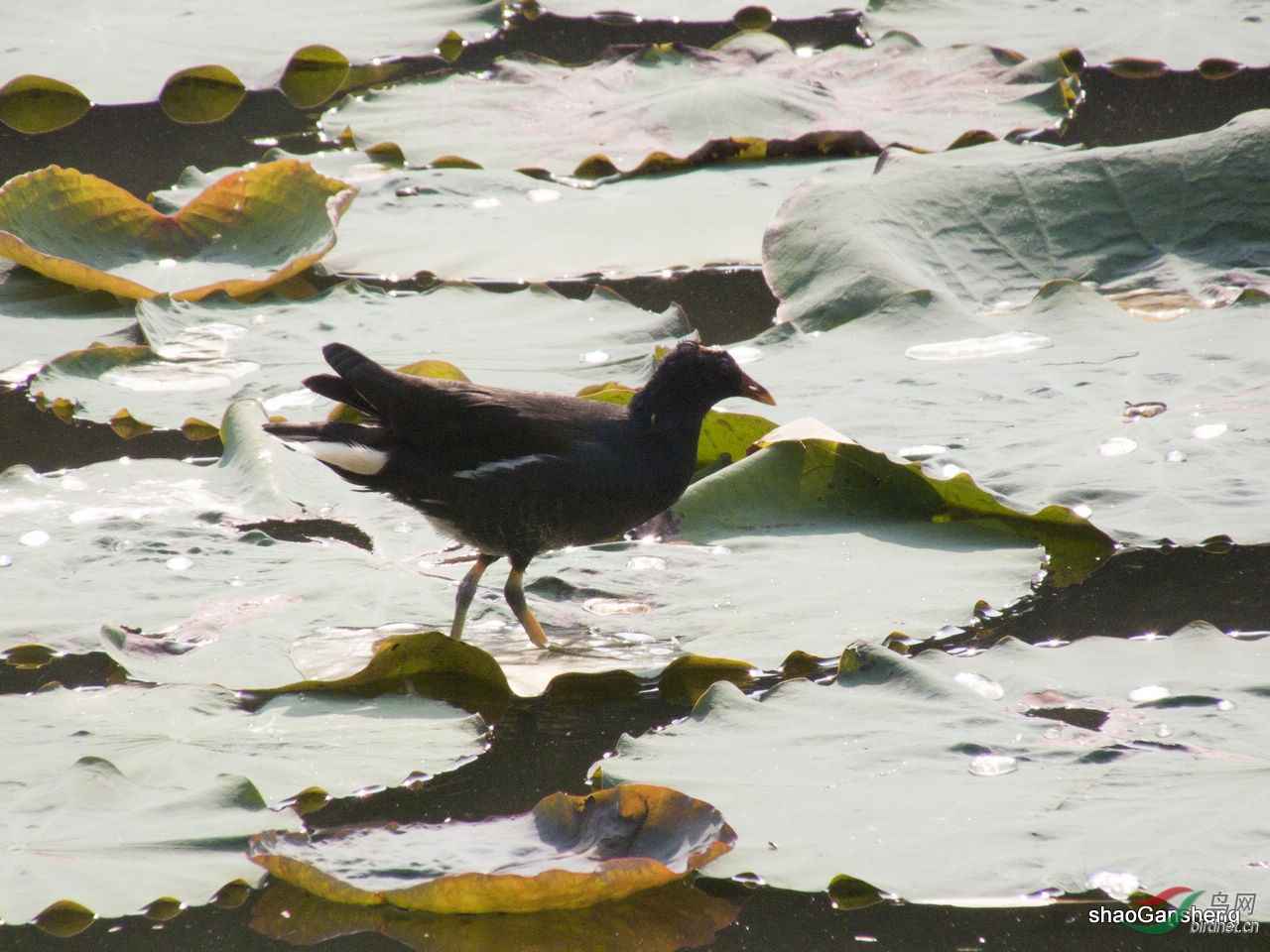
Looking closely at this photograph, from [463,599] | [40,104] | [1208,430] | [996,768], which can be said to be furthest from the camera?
[40,104]

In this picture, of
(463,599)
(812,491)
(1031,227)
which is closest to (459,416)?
(463,599)

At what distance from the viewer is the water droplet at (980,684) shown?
2232 mm

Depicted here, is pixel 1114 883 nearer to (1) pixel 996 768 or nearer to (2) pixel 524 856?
(1) pixel 996 768

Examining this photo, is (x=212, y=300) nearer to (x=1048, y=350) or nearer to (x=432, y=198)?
(x=432, y=198)

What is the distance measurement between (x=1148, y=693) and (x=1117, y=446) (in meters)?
0.94

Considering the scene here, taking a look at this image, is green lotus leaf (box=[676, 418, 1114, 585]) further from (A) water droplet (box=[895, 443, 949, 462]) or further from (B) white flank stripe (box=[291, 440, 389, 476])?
(B) white flank stripe (box=[291, 440, 389, 476])

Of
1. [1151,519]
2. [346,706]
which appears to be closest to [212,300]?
[346,706]

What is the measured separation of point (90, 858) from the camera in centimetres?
184

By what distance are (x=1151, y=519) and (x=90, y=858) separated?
2.03 m

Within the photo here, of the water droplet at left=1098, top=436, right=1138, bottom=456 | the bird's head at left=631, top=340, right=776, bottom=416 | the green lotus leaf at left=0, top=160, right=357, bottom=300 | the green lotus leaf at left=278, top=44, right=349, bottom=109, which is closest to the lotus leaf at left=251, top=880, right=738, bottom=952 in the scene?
the bird's head at left=631, top=340, right=776, bottom=416

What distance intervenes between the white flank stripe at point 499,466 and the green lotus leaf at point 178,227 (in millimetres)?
1576

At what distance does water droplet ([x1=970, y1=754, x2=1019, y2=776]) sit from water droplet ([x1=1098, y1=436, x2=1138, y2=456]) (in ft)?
3.75

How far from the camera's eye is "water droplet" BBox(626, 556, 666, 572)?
9.47 feet

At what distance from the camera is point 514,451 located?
279cm
